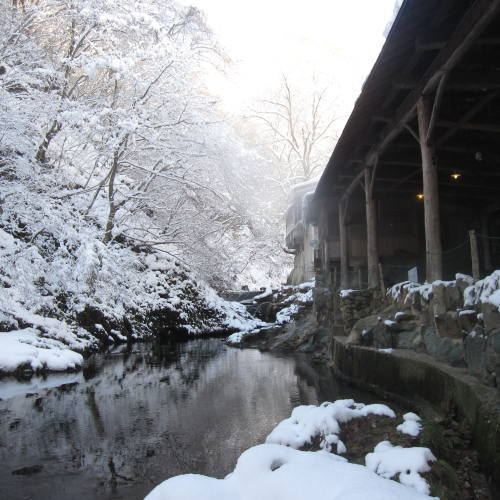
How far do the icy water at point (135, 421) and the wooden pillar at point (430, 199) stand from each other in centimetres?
274

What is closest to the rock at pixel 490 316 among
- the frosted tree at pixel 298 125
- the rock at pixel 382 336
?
the rock at pixel 382 336

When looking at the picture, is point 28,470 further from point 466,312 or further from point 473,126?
point 473,126

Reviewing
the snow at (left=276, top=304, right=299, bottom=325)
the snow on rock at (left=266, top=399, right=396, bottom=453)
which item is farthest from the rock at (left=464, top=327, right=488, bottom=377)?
the snow at (left=276, top=304, right=299, bottom=325)

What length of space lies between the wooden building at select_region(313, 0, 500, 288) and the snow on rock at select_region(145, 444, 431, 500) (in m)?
4.42

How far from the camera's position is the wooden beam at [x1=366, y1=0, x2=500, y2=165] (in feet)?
→ 21.7

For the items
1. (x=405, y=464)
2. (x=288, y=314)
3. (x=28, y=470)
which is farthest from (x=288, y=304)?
(x=405, y=464)

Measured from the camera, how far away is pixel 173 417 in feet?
24.6

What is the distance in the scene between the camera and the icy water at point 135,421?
5008 mm

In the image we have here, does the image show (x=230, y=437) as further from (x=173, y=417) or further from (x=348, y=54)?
(x=348, y=54)

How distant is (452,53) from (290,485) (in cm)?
730

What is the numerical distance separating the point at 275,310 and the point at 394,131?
16.2m

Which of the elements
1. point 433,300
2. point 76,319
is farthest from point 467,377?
point 76,319

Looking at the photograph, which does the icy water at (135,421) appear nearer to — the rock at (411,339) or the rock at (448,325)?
the rock at (411,339)

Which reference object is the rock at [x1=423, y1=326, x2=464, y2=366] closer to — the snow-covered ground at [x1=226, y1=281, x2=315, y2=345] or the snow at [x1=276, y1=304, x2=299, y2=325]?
the snow-covered ground at [x1=226, y1=281, x2=315, y2=345]
